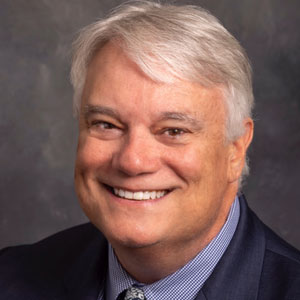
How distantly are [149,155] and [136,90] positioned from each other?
0.28m

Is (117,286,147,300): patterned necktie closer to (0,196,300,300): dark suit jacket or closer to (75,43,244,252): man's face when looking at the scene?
(0,196,300,300): dark suit jacket

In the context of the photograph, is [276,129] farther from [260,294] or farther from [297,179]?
[260,294]

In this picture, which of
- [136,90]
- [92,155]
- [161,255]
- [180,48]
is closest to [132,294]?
[161,255]

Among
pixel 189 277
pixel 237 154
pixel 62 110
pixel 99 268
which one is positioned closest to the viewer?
pixel 189 277

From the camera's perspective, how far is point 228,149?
11.5 feet

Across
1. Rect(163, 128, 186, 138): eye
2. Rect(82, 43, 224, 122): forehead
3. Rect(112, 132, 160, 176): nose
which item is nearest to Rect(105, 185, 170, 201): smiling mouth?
Rect(112, 132, 160, 176): nose

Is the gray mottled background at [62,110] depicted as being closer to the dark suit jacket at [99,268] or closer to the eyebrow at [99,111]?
the dark suit jacket at [99,268]

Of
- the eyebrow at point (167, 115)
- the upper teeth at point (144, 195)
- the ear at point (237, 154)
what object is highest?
the eyebrow at point (167, 115)

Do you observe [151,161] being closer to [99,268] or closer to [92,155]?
[92,155]

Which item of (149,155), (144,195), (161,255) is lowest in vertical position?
(161,255)

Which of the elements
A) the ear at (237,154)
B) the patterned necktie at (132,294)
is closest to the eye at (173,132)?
the ear at (237,154)

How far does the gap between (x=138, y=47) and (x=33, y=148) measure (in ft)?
8.73

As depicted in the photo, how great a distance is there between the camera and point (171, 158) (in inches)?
129

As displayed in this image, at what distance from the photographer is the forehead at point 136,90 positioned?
3.19 metres
